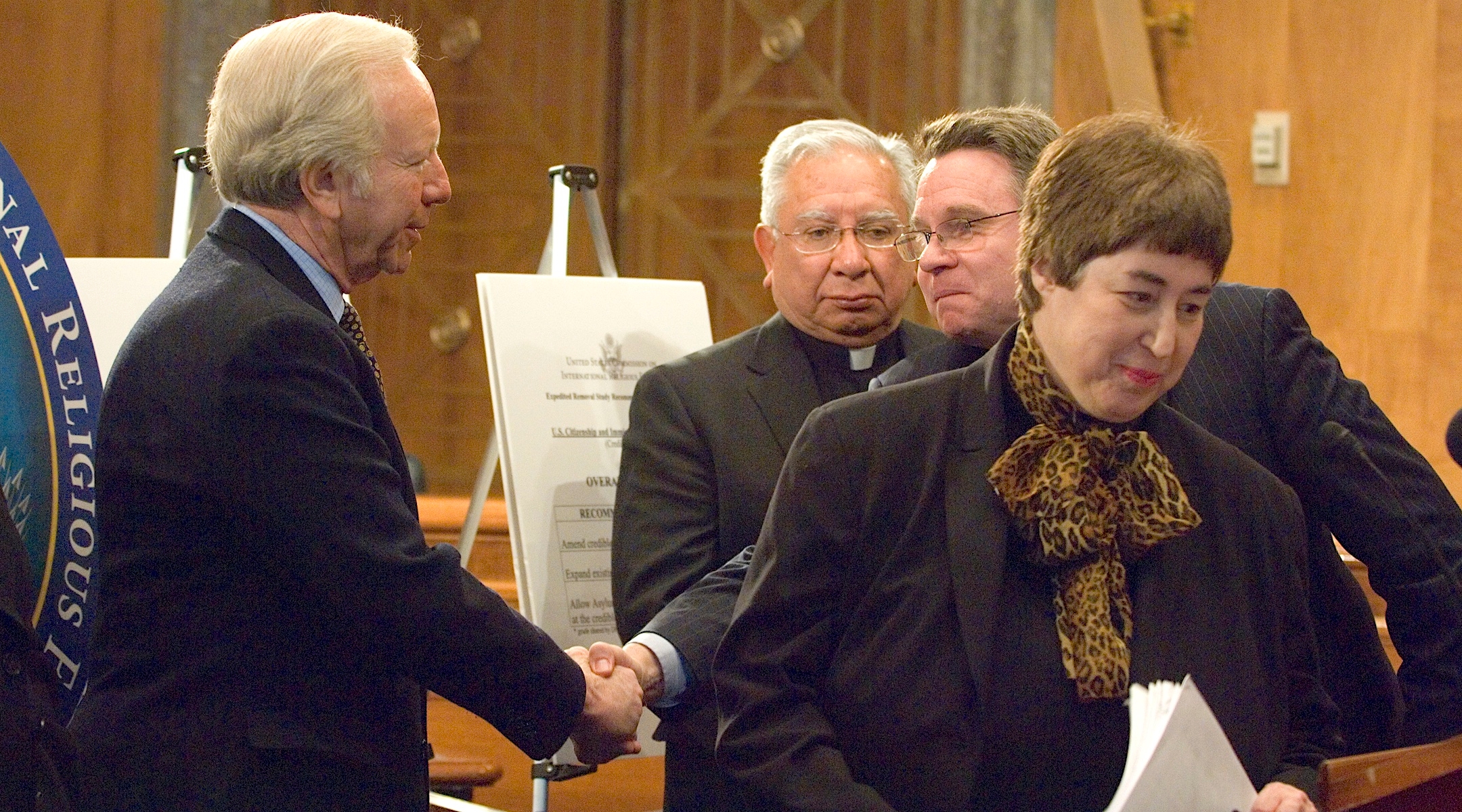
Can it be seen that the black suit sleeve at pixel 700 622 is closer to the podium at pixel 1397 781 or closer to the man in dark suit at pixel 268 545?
the man in dark suit at pixel 268 545

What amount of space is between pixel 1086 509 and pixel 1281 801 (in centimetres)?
35

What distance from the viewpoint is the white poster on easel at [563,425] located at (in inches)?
134

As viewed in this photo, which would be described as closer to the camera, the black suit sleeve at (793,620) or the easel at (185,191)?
the black suit sleeve at (793,620)

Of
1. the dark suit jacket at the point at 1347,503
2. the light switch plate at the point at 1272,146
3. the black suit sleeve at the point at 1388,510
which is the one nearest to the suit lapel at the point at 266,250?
the dark suit jacket at the point at 1347,503

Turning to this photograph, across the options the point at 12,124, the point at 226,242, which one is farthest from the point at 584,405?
the point at 12,124

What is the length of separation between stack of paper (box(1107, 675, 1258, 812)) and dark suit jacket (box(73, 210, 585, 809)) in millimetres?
888

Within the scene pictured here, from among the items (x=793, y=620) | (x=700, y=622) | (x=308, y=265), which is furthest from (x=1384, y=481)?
(x=308, y=265)

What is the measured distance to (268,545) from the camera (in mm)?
1825

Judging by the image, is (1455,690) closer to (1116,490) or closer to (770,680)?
(1116,490)

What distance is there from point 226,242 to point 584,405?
1644mm

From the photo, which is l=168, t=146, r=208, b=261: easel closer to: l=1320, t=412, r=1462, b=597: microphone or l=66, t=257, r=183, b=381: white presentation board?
l=66, t=257, r=183, b=381: white presentation board

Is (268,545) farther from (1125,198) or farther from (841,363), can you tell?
(841,363)

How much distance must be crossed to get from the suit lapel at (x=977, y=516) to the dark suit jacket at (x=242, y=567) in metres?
0.67

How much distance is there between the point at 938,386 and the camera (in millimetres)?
1725
